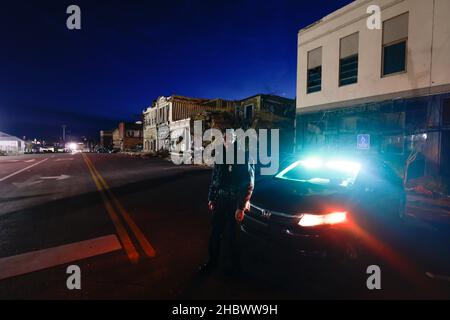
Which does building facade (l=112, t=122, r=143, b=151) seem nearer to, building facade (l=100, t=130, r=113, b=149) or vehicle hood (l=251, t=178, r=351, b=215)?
building facade (l=100, t=130, r=113, b=149)

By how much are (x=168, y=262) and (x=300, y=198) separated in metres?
2.24

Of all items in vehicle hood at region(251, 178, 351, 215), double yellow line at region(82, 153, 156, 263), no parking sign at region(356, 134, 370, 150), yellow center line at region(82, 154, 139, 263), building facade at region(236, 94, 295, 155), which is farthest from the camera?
building facade at region(236, 94, 295, 155)

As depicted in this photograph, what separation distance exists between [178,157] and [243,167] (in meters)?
25.7

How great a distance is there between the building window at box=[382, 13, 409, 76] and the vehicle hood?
9.54 m

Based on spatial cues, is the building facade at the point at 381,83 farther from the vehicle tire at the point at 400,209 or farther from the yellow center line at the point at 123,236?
the yellow center line at the point at 123,236

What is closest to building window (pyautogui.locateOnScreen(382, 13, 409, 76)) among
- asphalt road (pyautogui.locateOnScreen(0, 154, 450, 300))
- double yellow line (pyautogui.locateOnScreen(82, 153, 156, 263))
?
asphalt road (pyautogui.locateOnScreen(0, 154, 450, 300))

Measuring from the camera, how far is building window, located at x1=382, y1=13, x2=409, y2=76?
10.5m

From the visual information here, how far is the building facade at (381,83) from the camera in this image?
9406 millimetres

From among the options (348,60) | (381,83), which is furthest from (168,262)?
(348,60)

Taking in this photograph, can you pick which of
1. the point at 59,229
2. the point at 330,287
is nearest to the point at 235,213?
the point at 330,287

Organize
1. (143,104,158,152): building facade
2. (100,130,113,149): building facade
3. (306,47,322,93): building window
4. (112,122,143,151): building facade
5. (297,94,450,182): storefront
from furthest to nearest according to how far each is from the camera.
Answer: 1. (100,130,113,149): building facade
2. (112,122,143,151): building facade
3. (143,104,158,152): building facade
4. (306,47,322,93): building window
5. (297,94,450,182): storefront

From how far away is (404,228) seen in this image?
5.85m

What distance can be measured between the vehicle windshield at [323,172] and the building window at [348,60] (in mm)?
9116

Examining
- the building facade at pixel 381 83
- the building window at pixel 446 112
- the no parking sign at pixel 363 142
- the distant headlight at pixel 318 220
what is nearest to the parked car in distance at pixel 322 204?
the distant headlight at pixel 318 220
